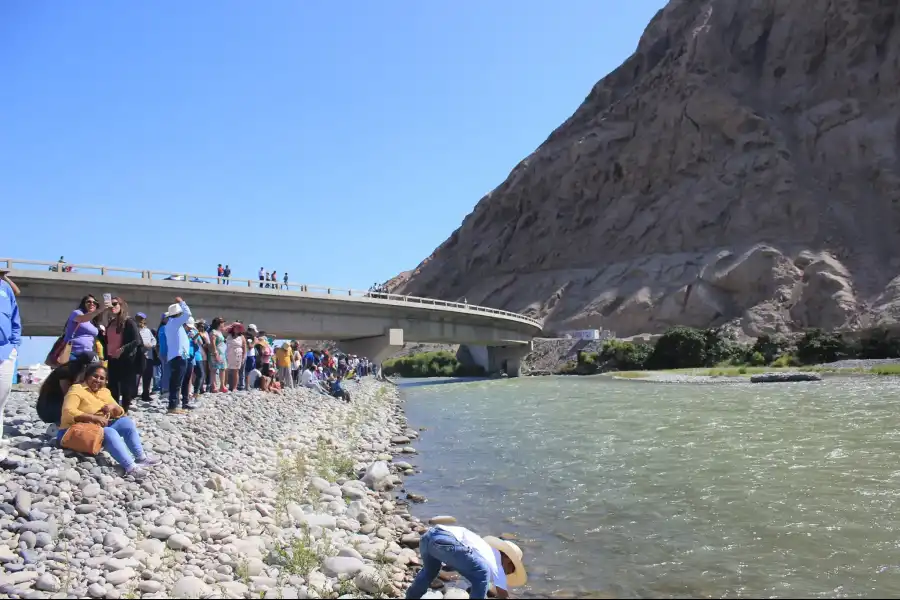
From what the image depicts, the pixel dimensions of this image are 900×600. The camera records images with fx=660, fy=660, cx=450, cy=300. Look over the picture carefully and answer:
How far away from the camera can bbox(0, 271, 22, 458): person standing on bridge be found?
27.2ft

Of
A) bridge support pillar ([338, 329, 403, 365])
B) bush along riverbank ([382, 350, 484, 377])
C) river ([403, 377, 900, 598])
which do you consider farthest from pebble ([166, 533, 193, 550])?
bush along riverbank ([382, 350, 484, 377])

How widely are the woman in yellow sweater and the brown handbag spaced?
91 millimetres

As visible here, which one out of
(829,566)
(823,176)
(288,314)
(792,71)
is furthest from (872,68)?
(829,566)

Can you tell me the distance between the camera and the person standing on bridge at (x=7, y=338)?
326 inches

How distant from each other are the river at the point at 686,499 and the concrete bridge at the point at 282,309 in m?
19.4

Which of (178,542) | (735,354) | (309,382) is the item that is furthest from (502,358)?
(178,542)

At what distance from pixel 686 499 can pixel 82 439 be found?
873 cm

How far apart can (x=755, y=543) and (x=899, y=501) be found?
10.9ft

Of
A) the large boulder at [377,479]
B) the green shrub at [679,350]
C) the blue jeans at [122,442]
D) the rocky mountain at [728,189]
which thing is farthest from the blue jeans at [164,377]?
the rocky mountain at [728,189]

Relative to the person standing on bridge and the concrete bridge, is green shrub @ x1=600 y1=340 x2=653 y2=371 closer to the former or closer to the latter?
the concrete bridge

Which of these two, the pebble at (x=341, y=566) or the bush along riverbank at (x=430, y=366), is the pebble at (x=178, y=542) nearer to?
the pebble at (x=341, y=566)

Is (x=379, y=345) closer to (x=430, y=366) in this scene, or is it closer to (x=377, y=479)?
(x=430, y=366)

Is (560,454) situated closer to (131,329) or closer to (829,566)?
(829,566)

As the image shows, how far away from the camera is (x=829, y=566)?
724cm
